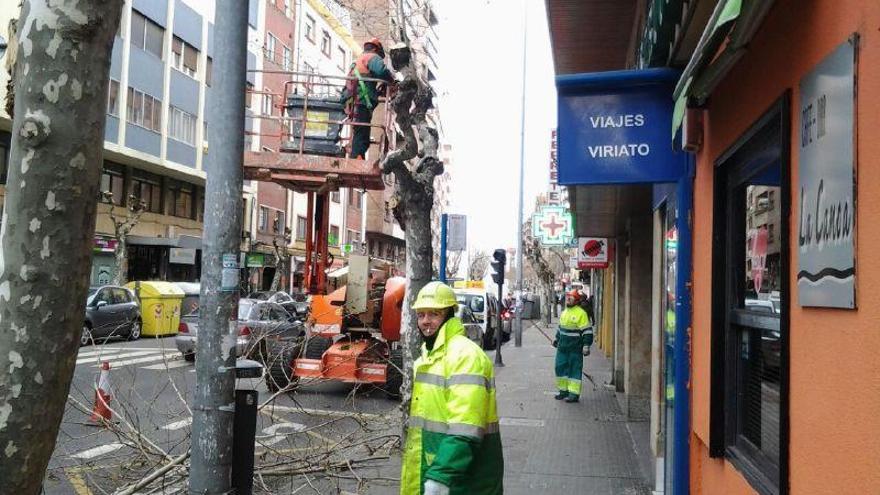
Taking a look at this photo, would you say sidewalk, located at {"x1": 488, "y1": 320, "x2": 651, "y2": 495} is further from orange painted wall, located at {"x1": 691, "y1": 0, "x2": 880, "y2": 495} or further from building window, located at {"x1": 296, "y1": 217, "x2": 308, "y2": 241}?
building window, located at {"x1": 296, "y1": 217, "x2": 308, "y2": 241}

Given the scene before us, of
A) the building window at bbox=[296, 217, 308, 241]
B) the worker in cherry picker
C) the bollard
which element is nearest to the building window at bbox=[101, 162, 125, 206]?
the building window at bbox=[296, 217, 308, 241]

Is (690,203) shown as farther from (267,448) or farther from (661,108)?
(267,448)

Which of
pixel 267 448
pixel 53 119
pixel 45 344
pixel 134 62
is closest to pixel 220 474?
pixel 267 448

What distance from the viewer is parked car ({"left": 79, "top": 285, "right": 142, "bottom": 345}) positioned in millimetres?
19219

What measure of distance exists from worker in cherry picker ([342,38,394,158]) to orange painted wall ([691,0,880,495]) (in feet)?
20.5

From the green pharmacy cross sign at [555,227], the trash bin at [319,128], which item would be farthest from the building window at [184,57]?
the trash bin at [319,128]

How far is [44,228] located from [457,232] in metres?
10.6

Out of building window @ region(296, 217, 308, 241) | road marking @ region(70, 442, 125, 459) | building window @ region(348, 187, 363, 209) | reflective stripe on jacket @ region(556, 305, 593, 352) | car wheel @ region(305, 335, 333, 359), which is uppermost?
building window @ region(348, 187, 363, 209)

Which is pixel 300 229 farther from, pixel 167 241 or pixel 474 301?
pixel 474 301

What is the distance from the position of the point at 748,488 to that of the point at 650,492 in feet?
10.7

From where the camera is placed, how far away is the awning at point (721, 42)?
108 inches

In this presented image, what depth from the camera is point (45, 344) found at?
246 centimetres

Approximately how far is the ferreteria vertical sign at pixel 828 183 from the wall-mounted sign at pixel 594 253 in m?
14.1

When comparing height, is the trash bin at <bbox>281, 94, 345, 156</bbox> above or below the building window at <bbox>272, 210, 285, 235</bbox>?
below
